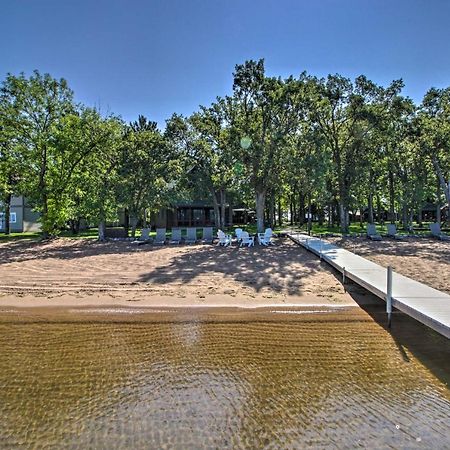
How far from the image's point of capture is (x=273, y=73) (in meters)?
21.4

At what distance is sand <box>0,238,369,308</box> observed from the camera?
9.19m

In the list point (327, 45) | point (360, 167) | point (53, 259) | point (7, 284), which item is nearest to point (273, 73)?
point (327, 45)

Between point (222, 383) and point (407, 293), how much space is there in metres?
5.05

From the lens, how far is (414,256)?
1441cm

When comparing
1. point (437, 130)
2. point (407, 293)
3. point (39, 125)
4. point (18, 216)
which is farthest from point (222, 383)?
point (18, 216)

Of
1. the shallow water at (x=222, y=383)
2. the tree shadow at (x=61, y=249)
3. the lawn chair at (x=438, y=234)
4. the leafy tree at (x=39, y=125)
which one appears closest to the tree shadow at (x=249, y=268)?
the shallow water at (x=222, y=383)

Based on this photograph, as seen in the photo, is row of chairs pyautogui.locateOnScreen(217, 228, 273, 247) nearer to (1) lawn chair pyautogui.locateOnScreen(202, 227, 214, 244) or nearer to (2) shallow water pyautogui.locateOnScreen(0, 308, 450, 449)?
(1) lawn chair pyautogui.locateOnScreen(202, 227, 214, 244)

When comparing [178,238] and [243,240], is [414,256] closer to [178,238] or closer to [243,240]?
[243,240]

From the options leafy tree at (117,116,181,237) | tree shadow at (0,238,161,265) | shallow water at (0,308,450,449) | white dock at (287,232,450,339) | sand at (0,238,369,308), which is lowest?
shallow water at (0,308,450,449)

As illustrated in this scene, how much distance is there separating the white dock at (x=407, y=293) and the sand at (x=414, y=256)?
3.74ft

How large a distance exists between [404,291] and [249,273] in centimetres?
524

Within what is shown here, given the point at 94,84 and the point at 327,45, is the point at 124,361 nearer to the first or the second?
the point at 327,45

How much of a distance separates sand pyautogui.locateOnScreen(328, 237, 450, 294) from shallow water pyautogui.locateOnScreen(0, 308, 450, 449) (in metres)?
3.61

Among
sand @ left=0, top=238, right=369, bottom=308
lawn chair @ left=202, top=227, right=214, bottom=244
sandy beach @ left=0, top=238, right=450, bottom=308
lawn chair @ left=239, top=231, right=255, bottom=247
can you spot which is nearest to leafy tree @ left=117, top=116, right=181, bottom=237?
lawn chair @ left=202, top=227, right=214, bottom=244
